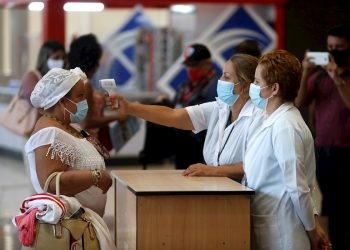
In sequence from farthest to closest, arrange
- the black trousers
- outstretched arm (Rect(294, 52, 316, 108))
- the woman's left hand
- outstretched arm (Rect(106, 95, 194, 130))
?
1. outstretched arm (Rect(294, 52, 316, 108))
2. the black trousers
3. outstretched arm (Rect(106, 95, 194, 130))
4. the woman's left hand

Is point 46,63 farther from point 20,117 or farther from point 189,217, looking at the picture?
point 189,217

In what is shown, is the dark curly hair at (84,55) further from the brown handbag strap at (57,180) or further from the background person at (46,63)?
the brown handbag strap at (57,180)

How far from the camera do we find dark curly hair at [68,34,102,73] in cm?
573

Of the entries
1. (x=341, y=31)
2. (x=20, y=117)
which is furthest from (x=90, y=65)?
(x=341, y=31)

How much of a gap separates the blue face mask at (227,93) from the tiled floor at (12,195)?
6.99 ft

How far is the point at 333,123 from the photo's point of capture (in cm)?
559

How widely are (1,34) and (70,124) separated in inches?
351

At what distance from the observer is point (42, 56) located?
6.34 meters

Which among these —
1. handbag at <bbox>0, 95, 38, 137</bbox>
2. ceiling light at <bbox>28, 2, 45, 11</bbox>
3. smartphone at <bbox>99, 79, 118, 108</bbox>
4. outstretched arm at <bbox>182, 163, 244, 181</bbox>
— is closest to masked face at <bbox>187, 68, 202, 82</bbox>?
handbag at <bbox>0, 95, 38, 137</bbox>

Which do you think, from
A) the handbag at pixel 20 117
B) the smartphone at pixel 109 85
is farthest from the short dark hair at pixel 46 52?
the smartphone at pixel 109 85

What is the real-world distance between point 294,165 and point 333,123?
2.23m

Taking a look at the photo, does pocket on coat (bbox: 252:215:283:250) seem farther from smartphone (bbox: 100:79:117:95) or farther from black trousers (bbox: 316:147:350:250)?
black trousers (bbox: 316:147:350:250)

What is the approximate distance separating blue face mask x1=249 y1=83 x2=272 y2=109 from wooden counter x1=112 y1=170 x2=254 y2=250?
43 cm

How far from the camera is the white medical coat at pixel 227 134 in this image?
3969 mm
